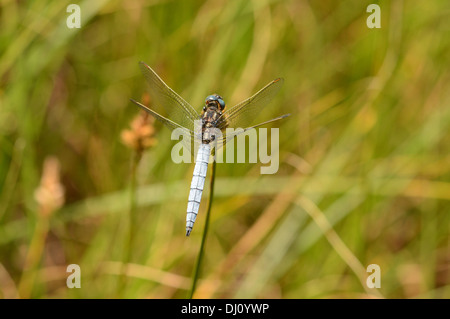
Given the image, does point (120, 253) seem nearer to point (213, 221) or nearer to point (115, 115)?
point (213, 221)

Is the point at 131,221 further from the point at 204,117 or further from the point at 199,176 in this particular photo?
the point at 204,117

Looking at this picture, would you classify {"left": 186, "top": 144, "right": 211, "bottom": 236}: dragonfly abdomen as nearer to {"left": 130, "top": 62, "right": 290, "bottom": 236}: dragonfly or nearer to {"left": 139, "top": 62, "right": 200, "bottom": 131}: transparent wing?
{"left": 130, "top": 62, "right": 290, "bottom": 236}: dragonfly

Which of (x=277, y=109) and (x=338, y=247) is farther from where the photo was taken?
(x=277, y=109)

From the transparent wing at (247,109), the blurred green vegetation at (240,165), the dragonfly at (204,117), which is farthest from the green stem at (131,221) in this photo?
the transparent wing at (247,109)

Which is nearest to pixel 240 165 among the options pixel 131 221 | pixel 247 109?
pixel 247 109

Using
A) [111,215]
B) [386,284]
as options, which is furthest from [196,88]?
[386,284]

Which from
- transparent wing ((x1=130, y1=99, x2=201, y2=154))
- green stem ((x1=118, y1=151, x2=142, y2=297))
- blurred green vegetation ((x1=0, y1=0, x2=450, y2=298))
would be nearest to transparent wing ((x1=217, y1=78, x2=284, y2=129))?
transparent wing ((x1=130, y1=99, x2=201, y2=154))
